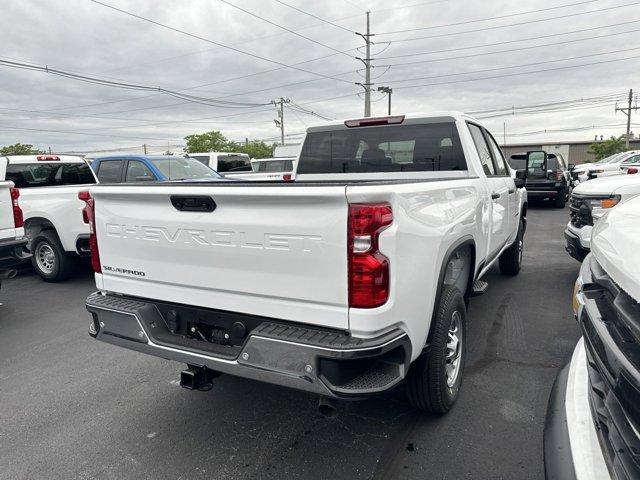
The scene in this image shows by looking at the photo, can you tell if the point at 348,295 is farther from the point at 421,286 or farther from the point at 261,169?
the point at 261,169

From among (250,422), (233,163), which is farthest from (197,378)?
(233,163)

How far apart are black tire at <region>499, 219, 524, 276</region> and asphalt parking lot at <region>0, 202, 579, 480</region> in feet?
5.82

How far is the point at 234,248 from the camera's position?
2475mm

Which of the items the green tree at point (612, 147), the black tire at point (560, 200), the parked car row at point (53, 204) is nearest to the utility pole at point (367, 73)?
the black tire at point (560, 200)

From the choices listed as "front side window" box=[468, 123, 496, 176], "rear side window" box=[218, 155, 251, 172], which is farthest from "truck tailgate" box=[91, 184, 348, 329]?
"rear side window" box=[218, 155, 251, 172]

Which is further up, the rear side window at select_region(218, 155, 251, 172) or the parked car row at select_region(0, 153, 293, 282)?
the rear side window at select_region(218, 155, 251, 172)

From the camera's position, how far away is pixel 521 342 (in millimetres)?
4301

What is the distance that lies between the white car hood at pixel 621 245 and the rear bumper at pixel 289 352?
981 mm

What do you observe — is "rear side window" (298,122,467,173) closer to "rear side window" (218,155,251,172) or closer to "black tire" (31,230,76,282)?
"black tire" (31,230,76,282)

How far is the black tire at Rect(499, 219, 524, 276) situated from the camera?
640 cm

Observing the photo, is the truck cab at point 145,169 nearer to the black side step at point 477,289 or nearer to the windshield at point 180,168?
the windshield at point 180,168

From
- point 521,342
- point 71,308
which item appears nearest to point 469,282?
point 521,342

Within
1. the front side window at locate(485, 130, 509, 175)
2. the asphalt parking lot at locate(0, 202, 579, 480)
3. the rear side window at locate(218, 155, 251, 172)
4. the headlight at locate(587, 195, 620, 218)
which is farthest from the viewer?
the rear side window at locate(218, 155, 251, 172)

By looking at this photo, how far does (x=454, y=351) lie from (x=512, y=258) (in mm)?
3729
